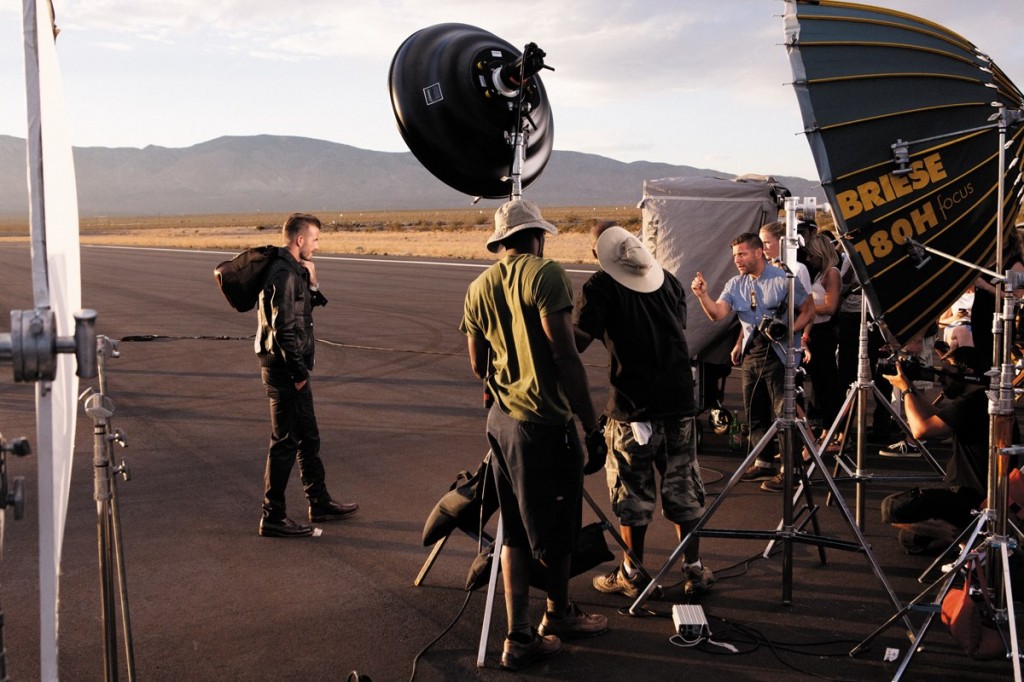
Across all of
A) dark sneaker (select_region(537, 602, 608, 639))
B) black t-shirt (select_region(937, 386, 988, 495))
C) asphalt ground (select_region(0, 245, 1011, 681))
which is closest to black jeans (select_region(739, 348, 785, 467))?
asphalt ground (select_region(0, 245, 1011, 681))

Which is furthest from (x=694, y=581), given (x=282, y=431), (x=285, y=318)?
(x=285, y=318)

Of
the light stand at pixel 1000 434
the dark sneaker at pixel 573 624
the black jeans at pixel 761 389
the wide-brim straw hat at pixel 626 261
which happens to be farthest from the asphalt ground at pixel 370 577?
the wide-brim straw hat at pixel 626 261

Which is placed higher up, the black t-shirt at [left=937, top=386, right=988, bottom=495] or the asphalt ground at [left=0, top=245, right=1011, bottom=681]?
the black t-shirt at [left=937, top=386, right=988, bottom=495]

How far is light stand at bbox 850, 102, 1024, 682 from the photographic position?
4.02 m

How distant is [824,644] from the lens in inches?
189

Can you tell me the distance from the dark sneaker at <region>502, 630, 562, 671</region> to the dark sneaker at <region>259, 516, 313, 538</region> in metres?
2.33

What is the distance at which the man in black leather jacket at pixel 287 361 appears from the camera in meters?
6.33

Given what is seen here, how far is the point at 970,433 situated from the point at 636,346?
2.04m

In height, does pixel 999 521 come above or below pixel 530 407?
below

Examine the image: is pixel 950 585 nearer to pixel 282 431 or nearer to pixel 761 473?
pixel 761 473

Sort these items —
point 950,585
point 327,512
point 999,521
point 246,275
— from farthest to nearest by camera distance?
point 327,512, point 246,275, point 950,585, point 999,521

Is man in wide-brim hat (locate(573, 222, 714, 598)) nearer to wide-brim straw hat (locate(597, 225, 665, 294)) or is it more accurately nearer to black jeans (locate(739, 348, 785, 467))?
wide-brim straw hat (locate(597, 225, 665, 294))

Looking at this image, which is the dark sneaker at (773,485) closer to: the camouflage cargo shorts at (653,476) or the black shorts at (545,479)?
the camouflage cargo shorts at (653,476)

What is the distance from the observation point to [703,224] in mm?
9164
